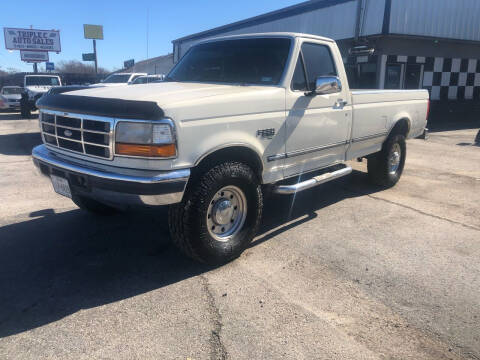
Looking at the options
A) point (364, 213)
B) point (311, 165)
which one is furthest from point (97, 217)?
point (364, 213)

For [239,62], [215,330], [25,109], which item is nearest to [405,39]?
[239,62]

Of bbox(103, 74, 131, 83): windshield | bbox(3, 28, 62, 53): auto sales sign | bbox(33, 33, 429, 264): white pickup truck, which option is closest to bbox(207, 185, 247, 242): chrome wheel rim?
bbox(33, 33, 429, 264): white pickup truck

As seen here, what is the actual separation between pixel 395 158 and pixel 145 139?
4346 millimetres

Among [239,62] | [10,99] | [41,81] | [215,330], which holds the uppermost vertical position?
[41,81]

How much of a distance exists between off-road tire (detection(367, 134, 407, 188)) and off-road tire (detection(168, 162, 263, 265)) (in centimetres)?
285

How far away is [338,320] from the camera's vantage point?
2.57 meters

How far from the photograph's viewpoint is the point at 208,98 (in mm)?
2980

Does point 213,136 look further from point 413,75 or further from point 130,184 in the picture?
point 413,75

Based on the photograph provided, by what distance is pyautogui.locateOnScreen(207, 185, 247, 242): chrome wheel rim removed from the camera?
10.6 feet

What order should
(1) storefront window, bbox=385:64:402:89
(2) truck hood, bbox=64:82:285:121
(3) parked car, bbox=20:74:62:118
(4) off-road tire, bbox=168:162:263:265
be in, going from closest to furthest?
(2) truck hood, bbox=64:82:285:121, (4) off-road tire, bbox=168:162:263:265, (1) storefront window, bbox=385:64:402:89, (3) parked car, bbox=20:74:62:118

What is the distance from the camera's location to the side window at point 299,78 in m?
3.78

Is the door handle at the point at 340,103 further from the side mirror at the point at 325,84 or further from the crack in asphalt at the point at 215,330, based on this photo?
the crack in asphalt at the point at 215,330

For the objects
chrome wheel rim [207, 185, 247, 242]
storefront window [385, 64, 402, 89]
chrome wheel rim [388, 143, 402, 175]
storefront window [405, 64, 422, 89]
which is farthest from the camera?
storefront window [405, 64, 422, 89]

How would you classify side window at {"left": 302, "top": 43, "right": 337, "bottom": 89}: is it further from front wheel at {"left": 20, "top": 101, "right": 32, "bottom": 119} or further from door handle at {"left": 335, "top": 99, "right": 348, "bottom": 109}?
front wheel at {"left": 20, "top": 101, "right": 32, "bottom": 119}
